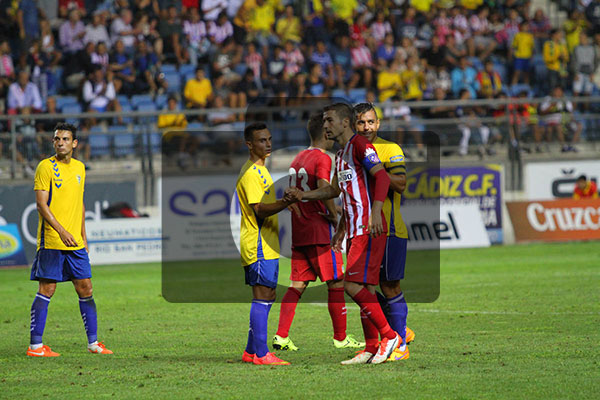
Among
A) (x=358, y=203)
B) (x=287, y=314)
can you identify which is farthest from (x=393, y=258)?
(x=287, y=314)

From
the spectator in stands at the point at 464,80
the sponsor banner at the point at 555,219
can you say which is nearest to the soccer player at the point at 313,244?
the sponsor banner at the point at 555,219

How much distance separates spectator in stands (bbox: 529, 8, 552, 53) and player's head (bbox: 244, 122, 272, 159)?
19863 millimetres

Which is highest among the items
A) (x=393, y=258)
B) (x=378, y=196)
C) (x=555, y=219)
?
(x=378, y=196)

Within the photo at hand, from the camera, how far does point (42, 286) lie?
26.9ft

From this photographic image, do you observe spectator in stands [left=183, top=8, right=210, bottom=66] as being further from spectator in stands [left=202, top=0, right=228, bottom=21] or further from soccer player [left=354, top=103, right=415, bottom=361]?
soccer player [left=354, top=103, right=415, bottom=361]

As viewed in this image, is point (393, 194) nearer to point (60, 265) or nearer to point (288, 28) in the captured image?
point (60, 265)

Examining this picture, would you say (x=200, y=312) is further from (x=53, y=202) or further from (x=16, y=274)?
(x=16, y=274)

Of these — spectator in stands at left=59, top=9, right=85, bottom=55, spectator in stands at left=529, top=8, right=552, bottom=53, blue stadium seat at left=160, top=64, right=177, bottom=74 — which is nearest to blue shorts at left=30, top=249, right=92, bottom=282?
blue stadium seat at left=160, top=64, right=177, bottom=74

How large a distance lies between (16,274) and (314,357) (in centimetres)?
1084

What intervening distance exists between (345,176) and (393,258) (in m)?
0.82

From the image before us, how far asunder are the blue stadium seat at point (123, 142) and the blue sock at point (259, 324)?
42.1 feet

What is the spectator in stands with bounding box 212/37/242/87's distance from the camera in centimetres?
2214

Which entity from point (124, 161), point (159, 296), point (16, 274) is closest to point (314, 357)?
point (159, 296)

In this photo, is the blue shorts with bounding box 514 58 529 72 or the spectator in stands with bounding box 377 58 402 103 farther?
the blue shorts with bounding box 514 58 529 72
